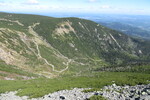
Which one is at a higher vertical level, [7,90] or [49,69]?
[7,90]

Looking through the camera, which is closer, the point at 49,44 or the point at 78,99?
the point at 78,99

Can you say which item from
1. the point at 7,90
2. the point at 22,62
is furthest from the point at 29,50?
the point at 7,90

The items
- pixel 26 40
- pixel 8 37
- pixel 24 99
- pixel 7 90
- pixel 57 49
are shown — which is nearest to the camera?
pixel 24 99

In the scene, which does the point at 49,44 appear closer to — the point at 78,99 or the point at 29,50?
the point at 29,50

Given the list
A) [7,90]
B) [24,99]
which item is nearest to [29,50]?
[7,90]

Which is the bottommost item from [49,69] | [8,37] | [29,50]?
[49,69]

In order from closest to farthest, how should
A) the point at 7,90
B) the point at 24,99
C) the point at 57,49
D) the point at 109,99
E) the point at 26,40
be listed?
1. the point at 109,99
2. the point at 24,99
3. the point at 7,90
4. the point at 26,40
5. the point at 57,49

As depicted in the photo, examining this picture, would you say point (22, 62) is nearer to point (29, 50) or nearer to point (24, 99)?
point (29, 50)

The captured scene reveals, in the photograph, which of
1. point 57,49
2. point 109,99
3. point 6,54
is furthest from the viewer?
point 57,49

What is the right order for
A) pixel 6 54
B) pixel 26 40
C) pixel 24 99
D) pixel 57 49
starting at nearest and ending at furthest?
pixel 24 99
pixel 6 54
pixel 26 40
pixel 57 49
